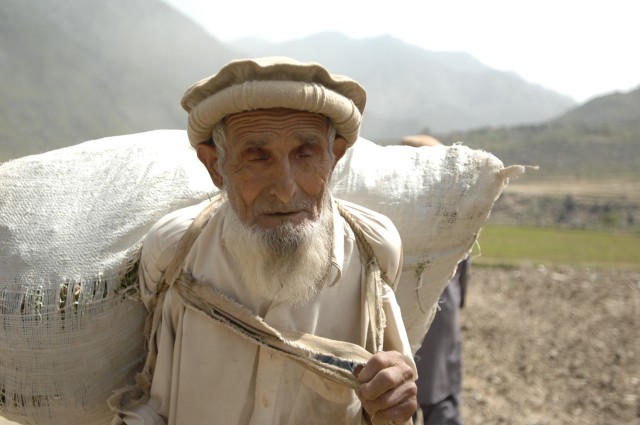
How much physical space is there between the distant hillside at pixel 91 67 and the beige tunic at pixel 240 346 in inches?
2167

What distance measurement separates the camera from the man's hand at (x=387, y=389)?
161cm

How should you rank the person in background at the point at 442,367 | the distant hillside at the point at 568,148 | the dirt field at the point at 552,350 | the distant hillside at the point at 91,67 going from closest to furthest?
the person in background at the point at 442,367 → the dirt field at the point at 552,350 → the distant hillside at the point at 568,148 → the distant hillside at the point at 91,67

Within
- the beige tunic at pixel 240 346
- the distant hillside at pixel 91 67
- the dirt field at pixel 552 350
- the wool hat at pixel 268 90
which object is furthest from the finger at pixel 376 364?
the distant hillside at pixel 91 67

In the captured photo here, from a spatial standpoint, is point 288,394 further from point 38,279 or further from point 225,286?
point 38,279

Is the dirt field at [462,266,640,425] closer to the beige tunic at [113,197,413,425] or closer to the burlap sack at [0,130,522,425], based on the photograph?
the burlap sack at [0,130,522,425]

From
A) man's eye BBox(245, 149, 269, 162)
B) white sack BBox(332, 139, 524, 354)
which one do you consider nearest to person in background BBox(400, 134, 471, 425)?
white sack BBox(332, 139, 524, 354)

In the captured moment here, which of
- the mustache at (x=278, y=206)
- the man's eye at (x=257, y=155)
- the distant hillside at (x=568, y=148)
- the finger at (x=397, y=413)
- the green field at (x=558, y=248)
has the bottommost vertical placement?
the green field at (x=558, y=248)

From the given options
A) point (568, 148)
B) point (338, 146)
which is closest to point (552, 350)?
point (338, 146)

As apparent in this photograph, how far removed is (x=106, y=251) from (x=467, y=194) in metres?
1.46

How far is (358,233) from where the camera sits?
201 cm

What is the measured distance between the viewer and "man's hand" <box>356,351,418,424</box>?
1.61 m

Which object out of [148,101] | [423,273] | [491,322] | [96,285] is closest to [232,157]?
[96,285]

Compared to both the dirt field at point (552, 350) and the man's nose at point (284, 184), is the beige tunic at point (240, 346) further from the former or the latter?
the dirt field at point (552, 350)

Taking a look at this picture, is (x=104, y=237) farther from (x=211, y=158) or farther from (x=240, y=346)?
(x=240, y=346)
